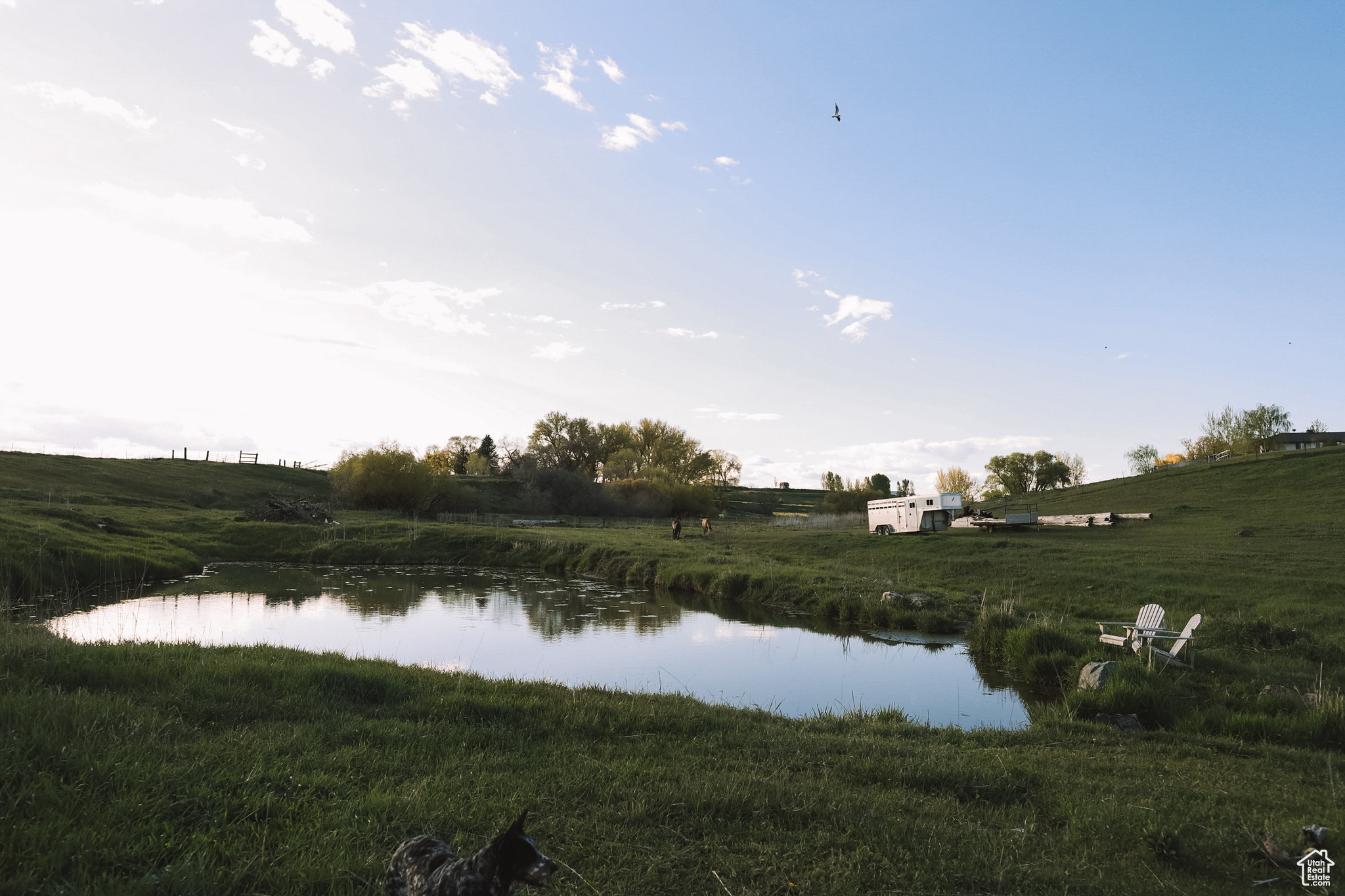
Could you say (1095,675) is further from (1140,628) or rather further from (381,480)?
(381,480)

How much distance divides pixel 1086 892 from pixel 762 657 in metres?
11.5

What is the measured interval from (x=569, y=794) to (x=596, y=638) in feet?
40.8

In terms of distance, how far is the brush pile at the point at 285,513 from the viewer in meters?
39.4

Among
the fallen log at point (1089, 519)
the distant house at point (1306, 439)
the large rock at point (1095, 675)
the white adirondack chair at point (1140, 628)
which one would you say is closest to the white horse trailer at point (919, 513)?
the fallen log at point (1089, 519)

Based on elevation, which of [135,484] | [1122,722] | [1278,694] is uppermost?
[135,484]

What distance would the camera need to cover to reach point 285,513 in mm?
39562

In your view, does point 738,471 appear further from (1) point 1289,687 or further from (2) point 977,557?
(1) point 1289,687

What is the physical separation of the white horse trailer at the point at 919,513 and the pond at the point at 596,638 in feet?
46.3

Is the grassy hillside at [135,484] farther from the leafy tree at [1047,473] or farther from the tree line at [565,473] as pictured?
the leafy tree at [1047,473]

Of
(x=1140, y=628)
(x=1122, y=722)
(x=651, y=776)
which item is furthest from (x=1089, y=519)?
(x=651, y=776)

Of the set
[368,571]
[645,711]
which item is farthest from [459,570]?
[645,711]

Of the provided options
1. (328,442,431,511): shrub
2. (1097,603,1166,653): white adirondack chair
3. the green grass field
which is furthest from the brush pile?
(1097,603,1166,653): white adirondack chair

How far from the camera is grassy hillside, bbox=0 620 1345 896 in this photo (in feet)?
13.1

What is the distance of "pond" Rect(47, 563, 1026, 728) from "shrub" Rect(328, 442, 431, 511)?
2931cm
